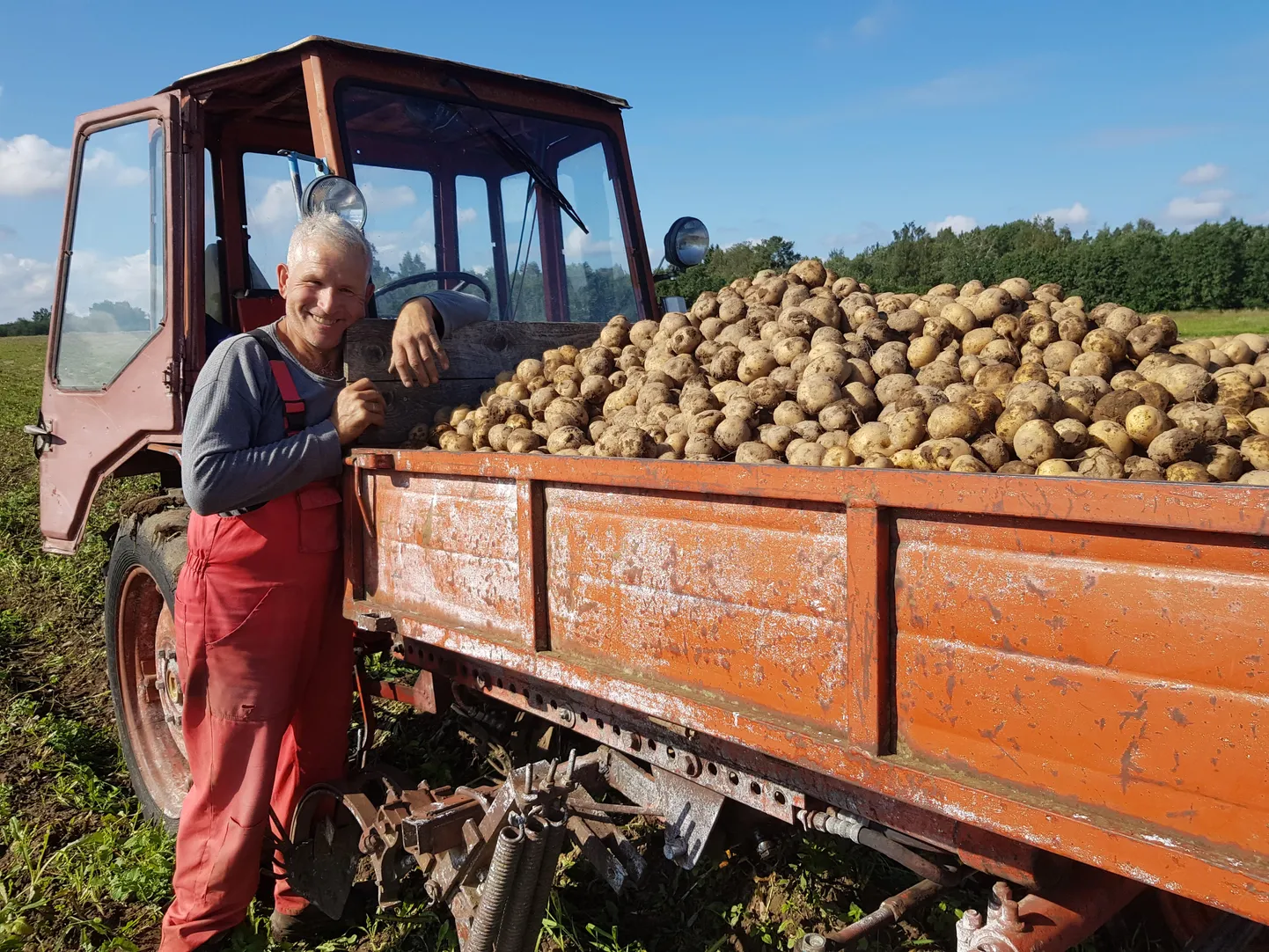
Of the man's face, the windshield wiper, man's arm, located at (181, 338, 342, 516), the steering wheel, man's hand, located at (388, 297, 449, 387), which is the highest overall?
the windshield wiper

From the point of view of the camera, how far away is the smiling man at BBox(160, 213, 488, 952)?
286 cm

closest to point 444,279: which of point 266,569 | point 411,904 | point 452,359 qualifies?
point 452,359

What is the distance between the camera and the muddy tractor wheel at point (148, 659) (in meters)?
3.86

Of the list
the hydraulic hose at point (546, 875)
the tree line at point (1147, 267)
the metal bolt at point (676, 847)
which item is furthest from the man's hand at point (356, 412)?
the tree line at point (1147, 267)

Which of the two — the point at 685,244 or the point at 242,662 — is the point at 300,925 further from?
the point at 685,244

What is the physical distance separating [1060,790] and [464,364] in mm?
2683

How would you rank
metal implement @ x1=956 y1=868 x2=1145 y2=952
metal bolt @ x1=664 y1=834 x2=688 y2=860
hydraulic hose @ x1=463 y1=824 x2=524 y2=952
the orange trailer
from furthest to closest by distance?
1. metal bolt @ x1=664 y1=834 x2=688 y2=860
2. hydraulic hose @ x1=463 y1=824 x2=524 y2=952
3. metal implement @ x1=956 y1=868 x2=1145 y2=952
4. the orange trailer

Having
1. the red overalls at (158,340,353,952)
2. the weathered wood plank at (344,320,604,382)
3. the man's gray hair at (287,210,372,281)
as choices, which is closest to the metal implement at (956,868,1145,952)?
the red overalls at (158,340,353,952)

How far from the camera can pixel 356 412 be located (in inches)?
116

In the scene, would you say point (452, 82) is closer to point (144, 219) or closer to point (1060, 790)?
point (144, 219)

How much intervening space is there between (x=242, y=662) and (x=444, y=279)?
2093mm

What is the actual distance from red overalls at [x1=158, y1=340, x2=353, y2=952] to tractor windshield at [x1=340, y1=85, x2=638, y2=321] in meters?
1.42

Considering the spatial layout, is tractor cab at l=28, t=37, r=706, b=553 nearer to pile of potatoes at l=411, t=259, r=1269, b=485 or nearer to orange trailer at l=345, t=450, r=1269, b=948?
pile of potatoes at l=411, t=259, r=1269, b=485

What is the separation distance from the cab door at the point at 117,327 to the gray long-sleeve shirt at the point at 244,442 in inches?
40.5
